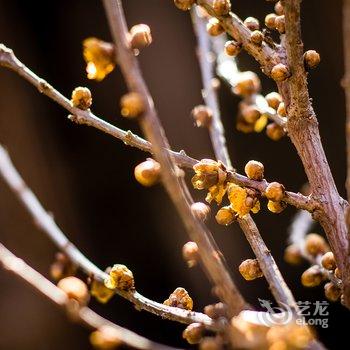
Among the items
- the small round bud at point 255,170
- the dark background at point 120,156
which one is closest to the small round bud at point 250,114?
the small round bud at point 255,170

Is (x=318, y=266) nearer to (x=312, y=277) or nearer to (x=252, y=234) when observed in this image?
(x=312, y=277)

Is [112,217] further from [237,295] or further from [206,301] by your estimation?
[237,295]

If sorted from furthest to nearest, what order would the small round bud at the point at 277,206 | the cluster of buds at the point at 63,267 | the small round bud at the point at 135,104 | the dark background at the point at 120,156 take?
the dark background at the point at 120,156 → the small round bud at the point at 277,206 → the cluster of buds at the point at 63,267 → the small round bud at the point at 135,104

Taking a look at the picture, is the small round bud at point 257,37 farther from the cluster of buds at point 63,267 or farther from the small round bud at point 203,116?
the cluster of buds at point 63,267

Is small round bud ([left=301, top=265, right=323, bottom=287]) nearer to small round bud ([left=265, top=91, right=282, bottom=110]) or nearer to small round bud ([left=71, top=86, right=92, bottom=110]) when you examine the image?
small round bud ([left=265, top=91, right=282, bottom=110])

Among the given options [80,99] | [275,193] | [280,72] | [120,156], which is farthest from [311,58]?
[120,156]
